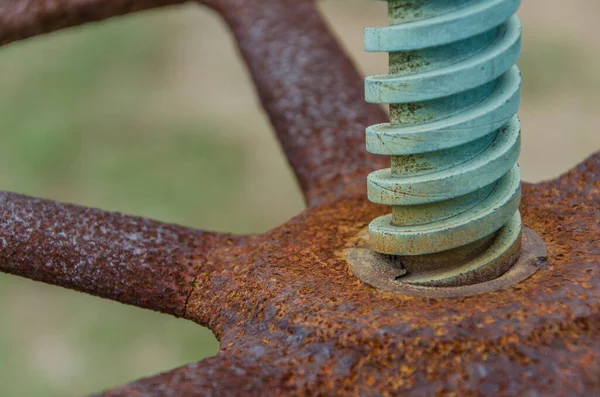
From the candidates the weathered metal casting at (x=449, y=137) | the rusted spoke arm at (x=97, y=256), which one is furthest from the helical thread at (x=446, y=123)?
the rusted spoke arm at (x=97, y=256)

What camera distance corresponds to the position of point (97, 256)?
0.91 metres

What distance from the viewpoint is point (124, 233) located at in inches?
36.7

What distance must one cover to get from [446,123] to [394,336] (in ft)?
0.64

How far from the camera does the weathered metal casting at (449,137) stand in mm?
790

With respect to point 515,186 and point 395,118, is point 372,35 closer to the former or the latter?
point 395,118

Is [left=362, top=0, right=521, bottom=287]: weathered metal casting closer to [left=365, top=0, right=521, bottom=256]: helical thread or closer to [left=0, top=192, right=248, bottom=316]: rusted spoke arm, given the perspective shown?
[left=365, top=0, right=521, bottom=256]: helical thread

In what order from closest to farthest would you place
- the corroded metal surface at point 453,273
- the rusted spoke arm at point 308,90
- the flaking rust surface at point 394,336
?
the flaking rust surface at point 394,336, the corroded metal surface at point 453,273, the rusted spoke arm at point 308,90

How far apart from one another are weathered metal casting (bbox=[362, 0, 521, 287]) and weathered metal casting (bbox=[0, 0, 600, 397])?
0.06 meters

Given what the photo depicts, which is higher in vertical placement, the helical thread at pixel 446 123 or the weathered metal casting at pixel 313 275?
the helical thread at pixel 446 123

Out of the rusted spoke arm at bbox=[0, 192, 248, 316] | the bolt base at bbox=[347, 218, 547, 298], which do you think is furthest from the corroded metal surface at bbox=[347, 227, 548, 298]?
the rusted spoke arm at bbox=[0, 192, 248, 316]

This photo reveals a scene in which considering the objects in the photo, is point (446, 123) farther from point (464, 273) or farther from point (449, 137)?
point (464, 273)

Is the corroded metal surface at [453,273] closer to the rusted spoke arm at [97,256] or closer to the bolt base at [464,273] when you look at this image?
the bolt base at [464,273]

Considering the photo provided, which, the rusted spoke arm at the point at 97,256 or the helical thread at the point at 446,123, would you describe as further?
the rusted spoke arm at the point at 97,256

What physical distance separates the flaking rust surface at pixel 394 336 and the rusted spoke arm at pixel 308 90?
0.25 m
